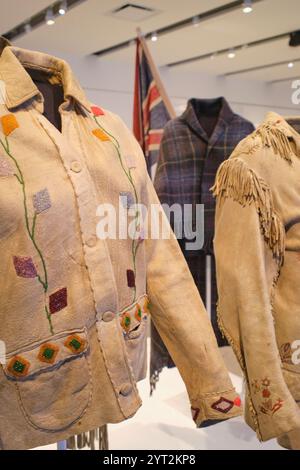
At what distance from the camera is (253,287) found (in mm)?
1184

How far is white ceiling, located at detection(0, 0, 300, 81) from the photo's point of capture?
3.67 meters

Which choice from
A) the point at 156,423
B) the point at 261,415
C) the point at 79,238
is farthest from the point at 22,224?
the point at 156,423

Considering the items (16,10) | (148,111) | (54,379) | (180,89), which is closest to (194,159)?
(148,111)

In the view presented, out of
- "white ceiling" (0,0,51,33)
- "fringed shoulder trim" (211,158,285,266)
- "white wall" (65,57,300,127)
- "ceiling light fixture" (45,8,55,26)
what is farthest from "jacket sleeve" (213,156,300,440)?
"white wall" (65,57,300,127)

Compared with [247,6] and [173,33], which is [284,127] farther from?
[173,33]

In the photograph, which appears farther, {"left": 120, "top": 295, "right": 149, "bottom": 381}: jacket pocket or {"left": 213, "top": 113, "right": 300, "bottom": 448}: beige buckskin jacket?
{"left": 213, "top": 113, "right": 300, "bottom": 448}: beige buckskin jacket

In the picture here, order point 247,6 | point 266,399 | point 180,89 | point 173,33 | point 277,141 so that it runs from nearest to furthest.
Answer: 1. point 266,399
2. point 277,141
3. point 247,6
4. point 173,33
5. point 180,89

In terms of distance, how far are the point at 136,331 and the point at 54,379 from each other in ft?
0.59

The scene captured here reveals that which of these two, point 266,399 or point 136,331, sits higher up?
point 136,331

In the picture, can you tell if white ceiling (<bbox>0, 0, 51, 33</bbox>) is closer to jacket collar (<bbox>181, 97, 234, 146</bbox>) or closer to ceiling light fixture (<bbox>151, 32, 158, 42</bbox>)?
ceiling light fixture (<bbox>151, 32, 158, 42</bbox>)

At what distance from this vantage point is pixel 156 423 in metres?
1.97

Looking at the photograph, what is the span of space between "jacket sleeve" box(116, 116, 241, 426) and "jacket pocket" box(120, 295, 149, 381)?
0.05 metres

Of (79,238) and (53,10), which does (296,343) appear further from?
(53,10)

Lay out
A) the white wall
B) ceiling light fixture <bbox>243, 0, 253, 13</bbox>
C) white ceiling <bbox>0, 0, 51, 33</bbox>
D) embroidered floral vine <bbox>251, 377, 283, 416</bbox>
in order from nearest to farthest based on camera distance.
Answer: embroidered floral vine <bbox>251, 377, 283, 416</bbox>, white ceiling <bbox>0, 0, 51, 33</bbox>, ceiling light fixture <bbox>243, 0, 253, 13</bbox>, the white wall
